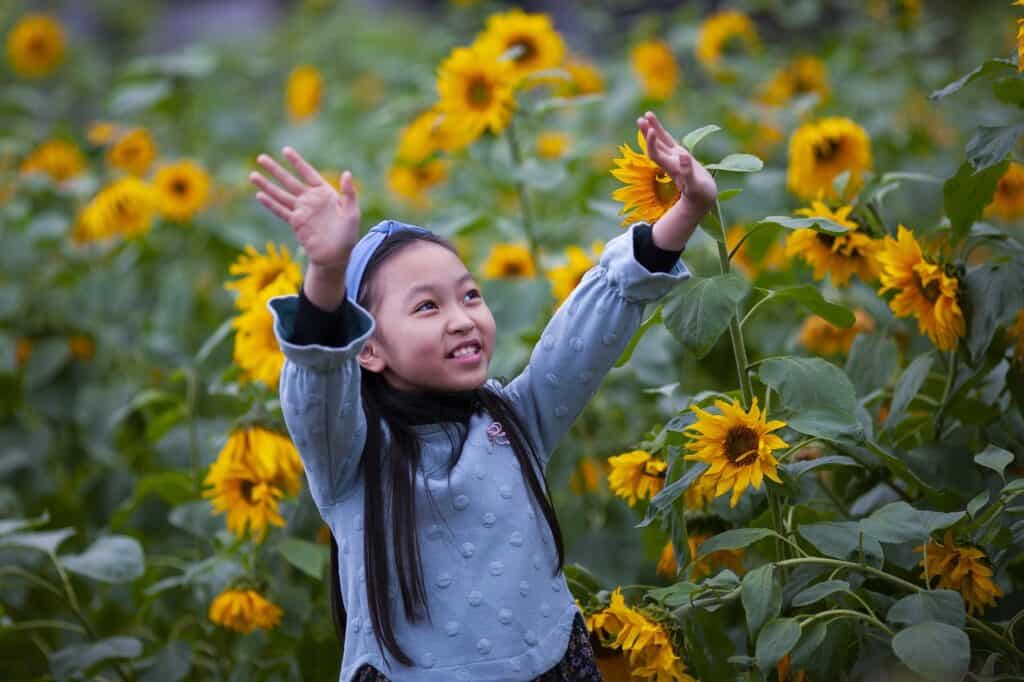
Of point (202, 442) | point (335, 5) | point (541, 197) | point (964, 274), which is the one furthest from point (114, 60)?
point (964, 274)

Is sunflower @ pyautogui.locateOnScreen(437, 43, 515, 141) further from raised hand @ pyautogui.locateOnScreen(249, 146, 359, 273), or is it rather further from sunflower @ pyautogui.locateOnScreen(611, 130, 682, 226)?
raised hand @ pyautogui.locateOnScreen(249, 146, 359, 273)

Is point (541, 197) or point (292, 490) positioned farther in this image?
point (541, 197)

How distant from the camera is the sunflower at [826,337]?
1.94m

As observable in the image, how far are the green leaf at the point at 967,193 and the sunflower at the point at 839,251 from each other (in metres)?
0.10

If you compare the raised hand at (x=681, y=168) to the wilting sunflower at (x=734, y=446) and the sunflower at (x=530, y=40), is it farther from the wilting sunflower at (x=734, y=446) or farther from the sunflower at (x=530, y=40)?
the sunflower at (x=530, y=40)

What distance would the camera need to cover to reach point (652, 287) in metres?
1.25

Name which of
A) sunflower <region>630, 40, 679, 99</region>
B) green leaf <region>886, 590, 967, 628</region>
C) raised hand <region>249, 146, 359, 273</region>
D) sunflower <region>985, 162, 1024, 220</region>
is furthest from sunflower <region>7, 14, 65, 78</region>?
green leaf <region>886, 590, 967, 628</region>

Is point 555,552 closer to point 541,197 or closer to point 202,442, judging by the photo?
point 202,442

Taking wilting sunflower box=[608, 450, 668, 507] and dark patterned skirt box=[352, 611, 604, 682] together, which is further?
wilting sunflower box=[608, 450, 668, 507]

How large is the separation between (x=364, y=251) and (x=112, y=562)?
660mm

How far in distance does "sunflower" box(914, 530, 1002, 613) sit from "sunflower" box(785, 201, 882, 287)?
359 millimetres

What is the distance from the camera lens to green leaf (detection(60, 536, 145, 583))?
166 centimetres

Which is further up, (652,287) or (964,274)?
(652,287)

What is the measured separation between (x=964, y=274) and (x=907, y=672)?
0.48m
